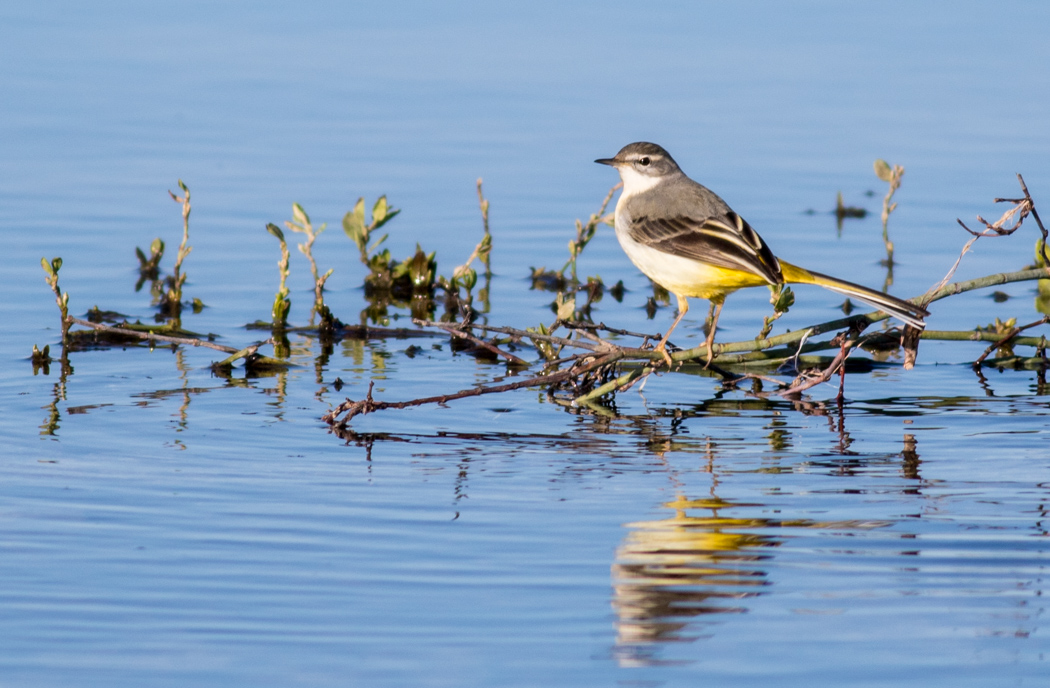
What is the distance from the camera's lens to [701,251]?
813 cm

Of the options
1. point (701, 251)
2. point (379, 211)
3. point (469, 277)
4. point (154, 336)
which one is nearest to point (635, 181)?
point (469, 277)

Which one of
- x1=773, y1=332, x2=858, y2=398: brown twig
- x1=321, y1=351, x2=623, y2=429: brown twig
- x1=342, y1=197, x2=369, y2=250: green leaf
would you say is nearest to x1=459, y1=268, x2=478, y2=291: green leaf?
x1=342, y1=197, x2=369, y2=250: green leaf

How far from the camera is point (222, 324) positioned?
10367 millimetres

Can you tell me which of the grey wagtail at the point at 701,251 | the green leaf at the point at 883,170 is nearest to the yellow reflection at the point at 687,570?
the grey wagtail at the point at 701,251

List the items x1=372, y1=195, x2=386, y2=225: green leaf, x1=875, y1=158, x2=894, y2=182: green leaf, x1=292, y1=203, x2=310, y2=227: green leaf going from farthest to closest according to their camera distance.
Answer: x1=875, y1=158, x2=894, y2=182: green leaf → x1=372, y1=195, x2=386, y2=225: green leaf → x1=292, y1=203, x2=310, y2=227: green leaf

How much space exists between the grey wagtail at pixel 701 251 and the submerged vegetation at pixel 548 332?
1.07 feet

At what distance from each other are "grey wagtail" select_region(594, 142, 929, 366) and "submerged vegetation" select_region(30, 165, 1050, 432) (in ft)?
1.07

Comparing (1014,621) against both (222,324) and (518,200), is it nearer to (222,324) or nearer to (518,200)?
(222,324)

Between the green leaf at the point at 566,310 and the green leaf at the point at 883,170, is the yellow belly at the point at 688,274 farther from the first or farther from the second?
the green leaf at the point at 883,170

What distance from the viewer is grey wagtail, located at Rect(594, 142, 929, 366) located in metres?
7.78

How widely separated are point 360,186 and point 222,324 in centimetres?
340

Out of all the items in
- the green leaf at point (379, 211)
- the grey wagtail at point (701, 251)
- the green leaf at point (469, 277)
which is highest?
the green leaf at point (379, 211)

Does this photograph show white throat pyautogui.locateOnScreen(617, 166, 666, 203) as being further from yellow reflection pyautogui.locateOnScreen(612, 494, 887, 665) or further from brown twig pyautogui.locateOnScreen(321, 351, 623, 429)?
yellow reflection pyautogui.locateOnScreen(612, 494, 887, 665)

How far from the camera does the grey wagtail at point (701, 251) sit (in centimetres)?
778
